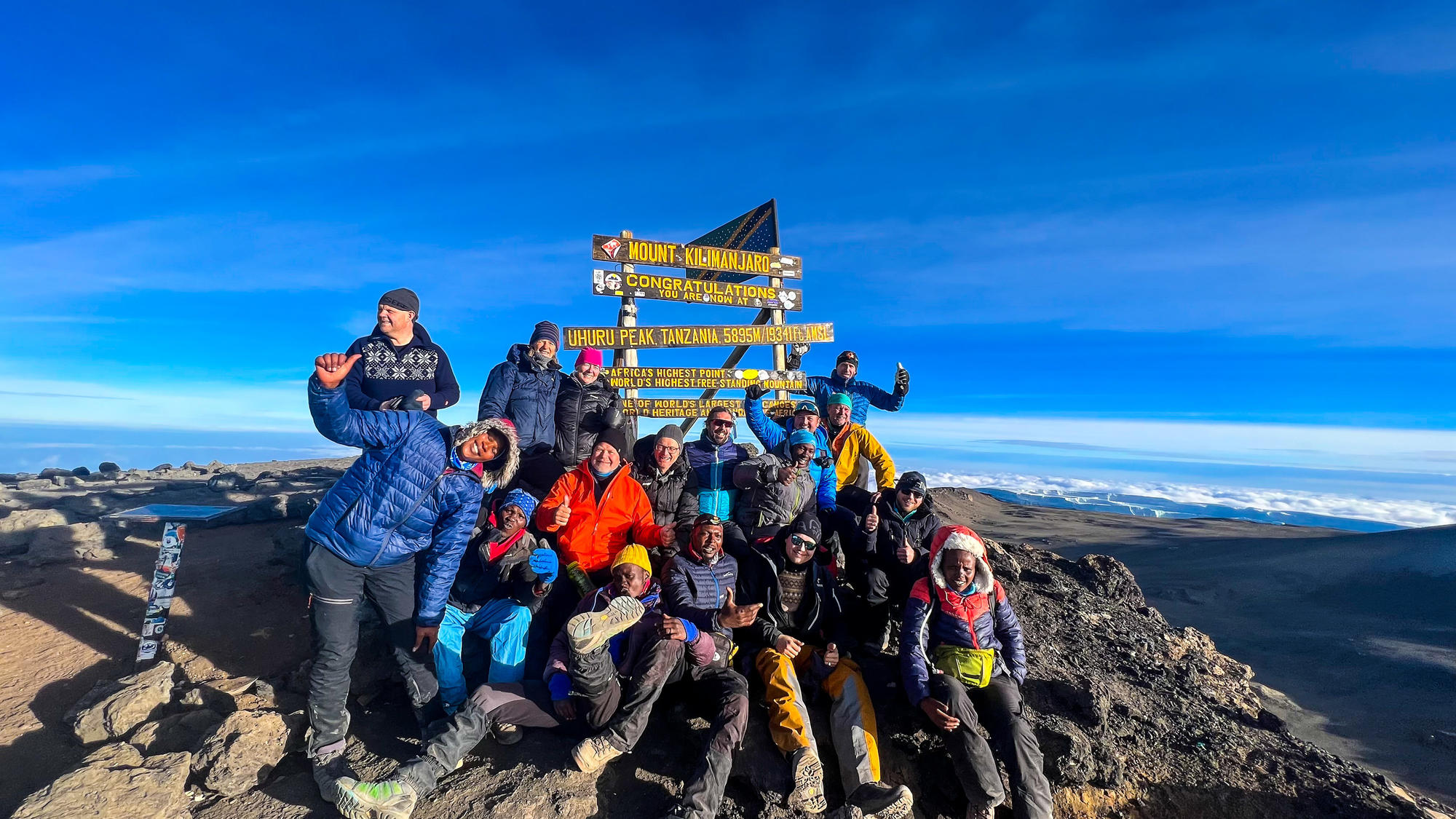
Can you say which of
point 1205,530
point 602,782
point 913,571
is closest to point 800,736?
point 602,782

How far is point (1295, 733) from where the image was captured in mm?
5207

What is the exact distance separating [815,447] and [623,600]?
106 inches

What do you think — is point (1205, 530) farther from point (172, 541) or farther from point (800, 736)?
point (172, 541)

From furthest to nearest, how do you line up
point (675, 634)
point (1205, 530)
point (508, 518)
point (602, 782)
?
point (1205, 530) → point (508, 518) → point (675, 634) → point (602, 782)

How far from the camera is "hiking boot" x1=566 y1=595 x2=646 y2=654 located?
3.50m

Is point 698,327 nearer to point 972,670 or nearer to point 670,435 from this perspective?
point 670,435

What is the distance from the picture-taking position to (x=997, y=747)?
3.81 meters

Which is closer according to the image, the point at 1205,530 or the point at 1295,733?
the point at 1295,733

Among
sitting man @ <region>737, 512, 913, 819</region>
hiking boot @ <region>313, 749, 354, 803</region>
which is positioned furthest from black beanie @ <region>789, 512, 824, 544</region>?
hiking boot @ <region>313, 749, 354, 803</region>

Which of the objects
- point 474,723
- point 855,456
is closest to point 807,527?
point 855,456

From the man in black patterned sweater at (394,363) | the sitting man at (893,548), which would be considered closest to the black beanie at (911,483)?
the sitting man at (893,548)

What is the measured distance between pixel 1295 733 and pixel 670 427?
6249 mm

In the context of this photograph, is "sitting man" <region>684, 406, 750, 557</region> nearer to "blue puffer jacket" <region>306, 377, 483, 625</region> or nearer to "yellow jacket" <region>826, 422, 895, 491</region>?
"yellow jacket" <region>826, 422, 895, 491</region>

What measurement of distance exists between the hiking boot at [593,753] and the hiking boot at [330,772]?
4.25ft
